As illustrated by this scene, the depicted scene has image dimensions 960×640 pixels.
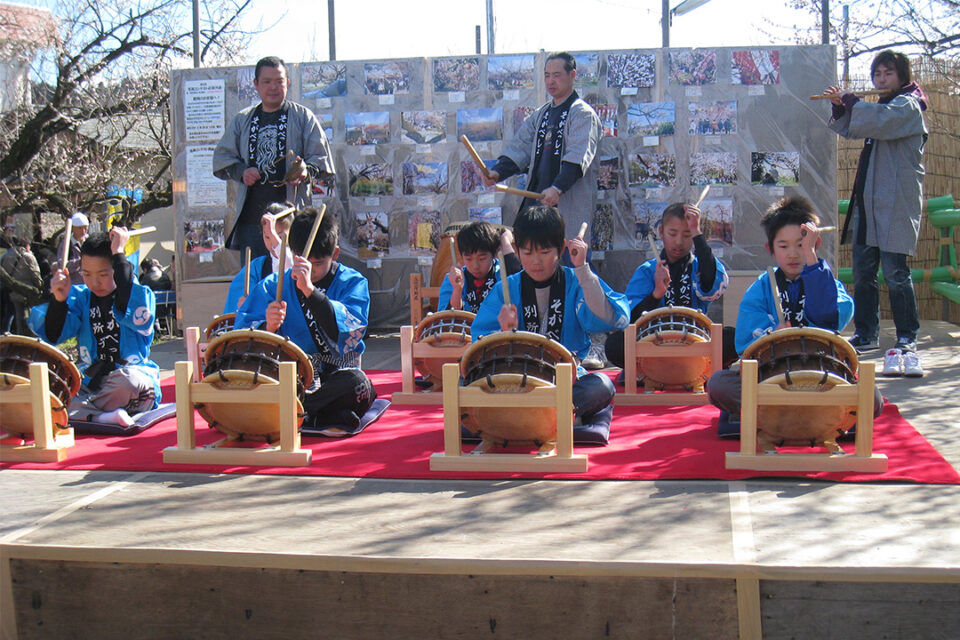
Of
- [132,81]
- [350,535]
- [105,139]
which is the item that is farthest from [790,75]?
[105,139]

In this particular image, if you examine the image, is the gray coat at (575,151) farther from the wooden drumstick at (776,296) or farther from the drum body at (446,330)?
the wooden drumstick at (776,296)

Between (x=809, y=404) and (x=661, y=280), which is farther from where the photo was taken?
(x=661, y=280)

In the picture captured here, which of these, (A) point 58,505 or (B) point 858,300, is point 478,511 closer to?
(A) point 58,505

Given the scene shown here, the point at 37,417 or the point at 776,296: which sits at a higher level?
the point at 776,296

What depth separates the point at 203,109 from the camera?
641 cm

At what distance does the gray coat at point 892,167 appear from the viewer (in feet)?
14.9

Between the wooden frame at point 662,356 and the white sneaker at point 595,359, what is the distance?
2.21 feet

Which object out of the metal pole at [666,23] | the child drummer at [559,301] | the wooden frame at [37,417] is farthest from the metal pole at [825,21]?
the wooden frame at [37,417]

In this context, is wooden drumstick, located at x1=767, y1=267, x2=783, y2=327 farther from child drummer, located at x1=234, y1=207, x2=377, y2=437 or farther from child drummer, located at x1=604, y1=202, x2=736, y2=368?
child drummer, located at x1=234, y1=207, x2=377, y2=437

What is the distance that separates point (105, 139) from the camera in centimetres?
1070

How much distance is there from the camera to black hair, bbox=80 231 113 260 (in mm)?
3598

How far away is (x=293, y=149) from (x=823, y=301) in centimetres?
308

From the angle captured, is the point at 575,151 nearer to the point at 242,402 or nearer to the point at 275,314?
the point at 275,314

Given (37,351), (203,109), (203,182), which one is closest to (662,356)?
(37,351)
